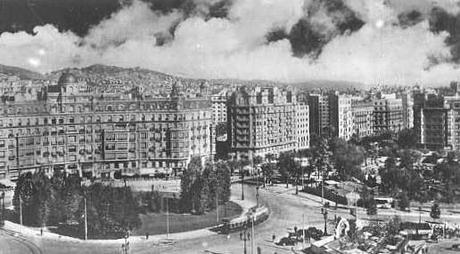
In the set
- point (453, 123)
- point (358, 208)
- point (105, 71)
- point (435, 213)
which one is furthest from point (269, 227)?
point (453, 123)

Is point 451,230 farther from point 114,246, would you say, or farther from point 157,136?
point 157,136

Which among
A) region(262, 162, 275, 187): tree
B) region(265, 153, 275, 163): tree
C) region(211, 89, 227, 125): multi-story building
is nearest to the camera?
region(262, 162, 275, 187): tree

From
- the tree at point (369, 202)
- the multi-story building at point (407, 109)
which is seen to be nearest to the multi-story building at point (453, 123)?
the multi-story building at point (407, 109)

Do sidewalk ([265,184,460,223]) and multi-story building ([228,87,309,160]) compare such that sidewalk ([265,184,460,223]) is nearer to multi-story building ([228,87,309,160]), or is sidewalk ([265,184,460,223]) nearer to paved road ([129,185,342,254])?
paved road ([129,185,342,254])

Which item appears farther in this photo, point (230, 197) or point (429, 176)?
point (429, 176)

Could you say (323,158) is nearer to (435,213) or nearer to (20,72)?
(435,213)

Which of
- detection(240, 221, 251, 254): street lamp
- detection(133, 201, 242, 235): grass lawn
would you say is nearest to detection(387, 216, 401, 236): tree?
detection(240, 221, 251, 254): street lamp

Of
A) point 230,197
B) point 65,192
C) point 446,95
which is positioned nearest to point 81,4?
point 65,192
